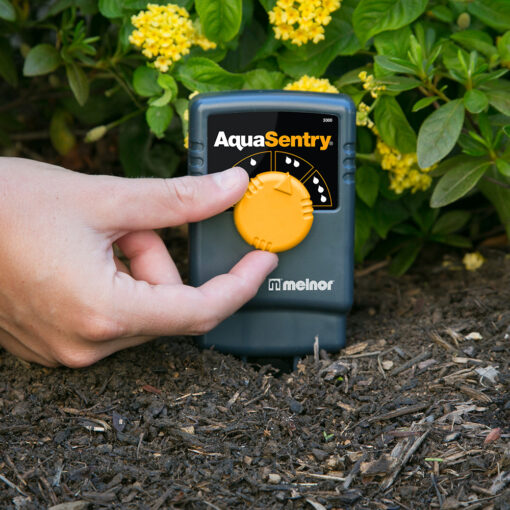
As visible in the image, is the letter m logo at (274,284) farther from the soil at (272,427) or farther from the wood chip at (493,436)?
the wood chip at (493,436)

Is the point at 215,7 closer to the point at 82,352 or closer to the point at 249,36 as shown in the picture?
the point at 249,36

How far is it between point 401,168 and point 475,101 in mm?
258

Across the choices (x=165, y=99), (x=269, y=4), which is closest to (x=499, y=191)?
(x=269, y=4)

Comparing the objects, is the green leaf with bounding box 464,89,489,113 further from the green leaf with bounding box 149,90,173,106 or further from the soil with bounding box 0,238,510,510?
the green leaf with bounding box 149,90,173,106

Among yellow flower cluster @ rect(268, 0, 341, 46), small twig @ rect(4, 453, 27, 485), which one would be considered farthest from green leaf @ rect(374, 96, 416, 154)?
small twig @ rect(4, 453, 27, 485)

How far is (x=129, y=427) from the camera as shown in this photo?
125 centimetres

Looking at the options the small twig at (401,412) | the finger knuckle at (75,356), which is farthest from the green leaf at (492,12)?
the finger knuckle at (75,356)

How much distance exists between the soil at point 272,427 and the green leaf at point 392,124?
0.42 meters

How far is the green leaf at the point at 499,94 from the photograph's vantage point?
4.88 ft

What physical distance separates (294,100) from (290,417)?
0.61 metres

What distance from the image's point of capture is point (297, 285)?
4.83 feet

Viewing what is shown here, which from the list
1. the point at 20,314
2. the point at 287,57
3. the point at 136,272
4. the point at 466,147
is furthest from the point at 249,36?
the point at 20,314

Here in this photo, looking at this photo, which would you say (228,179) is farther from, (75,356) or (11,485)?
(11,485)

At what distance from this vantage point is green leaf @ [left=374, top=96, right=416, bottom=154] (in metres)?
1.59
